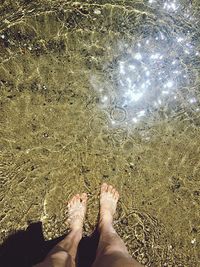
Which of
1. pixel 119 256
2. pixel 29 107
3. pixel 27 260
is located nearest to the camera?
pixel 119 256

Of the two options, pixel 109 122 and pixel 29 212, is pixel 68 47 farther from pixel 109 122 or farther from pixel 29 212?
pixel 29 212

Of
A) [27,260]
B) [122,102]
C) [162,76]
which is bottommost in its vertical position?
[27,260]

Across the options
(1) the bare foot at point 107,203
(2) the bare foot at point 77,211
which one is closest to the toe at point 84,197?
(2) the bare foot at point 77,211

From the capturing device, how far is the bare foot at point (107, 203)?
4.08 meters

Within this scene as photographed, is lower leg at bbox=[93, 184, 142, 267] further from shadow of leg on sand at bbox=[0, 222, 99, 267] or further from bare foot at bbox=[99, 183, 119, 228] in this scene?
shadow of leg on sand at bbox=[0, 222, 99, 267]

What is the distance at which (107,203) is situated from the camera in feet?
13.5

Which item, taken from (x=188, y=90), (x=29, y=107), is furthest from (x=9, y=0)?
(x=188, y=90)

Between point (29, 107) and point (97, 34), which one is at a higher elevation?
point (97, 34)

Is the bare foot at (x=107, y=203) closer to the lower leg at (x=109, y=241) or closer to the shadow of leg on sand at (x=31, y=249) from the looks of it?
the lower leg at (x=109, y=241)

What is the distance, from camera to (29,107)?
4.30 meters

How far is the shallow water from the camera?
13.5 feet

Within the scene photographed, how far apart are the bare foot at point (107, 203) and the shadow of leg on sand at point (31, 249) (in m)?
0.22

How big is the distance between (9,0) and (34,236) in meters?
2.54

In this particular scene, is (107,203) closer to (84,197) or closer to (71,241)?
(84,197)
